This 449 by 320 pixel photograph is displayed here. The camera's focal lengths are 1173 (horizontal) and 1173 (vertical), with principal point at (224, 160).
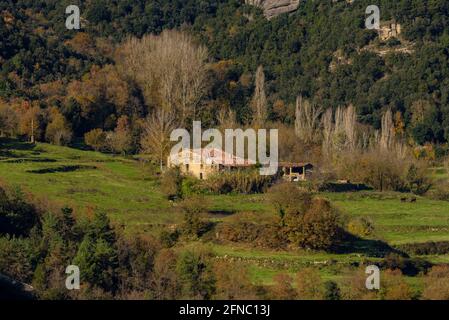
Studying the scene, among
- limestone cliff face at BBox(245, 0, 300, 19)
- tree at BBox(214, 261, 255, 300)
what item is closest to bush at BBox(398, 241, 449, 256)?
tree at BBox(214, 261, 255, 300)

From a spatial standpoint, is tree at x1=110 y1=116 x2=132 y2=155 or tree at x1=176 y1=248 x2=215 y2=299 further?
tree at x1=110 y1=116 x2=132 y2=155

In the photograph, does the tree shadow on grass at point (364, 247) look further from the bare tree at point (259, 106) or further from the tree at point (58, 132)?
the bare tree at point (259, 106)

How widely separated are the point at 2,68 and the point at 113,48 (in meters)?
14.9

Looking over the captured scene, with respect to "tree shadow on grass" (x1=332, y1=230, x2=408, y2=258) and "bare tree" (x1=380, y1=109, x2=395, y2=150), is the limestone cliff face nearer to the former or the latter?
"bare tree" (x1=380, y1=109, x2=395, y2=150)

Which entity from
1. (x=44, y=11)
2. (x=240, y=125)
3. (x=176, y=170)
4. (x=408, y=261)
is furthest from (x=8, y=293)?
(x=44, y=11)

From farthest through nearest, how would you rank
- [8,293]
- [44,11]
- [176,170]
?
[44,11], [176,170], [8,293]

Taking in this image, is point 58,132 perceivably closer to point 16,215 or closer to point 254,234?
point 16,215

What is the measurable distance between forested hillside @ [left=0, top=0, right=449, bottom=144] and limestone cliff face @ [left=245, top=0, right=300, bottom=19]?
815mm

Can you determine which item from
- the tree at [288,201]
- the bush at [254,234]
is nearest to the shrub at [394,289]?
the bush at [254,234]

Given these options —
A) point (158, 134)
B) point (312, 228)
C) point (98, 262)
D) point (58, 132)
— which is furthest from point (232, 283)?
point (58, 132)

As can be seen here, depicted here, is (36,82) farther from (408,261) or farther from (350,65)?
(408,261)

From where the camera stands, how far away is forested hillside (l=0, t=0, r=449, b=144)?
74.6 m

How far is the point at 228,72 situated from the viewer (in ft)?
277
